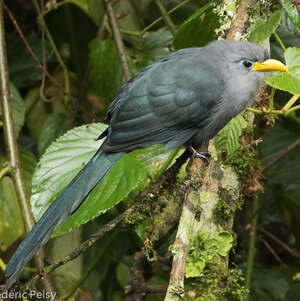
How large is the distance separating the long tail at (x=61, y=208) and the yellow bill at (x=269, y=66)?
2.39 ft

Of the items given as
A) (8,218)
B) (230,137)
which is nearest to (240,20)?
(230,137)

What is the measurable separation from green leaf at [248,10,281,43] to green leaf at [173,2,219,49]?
35 cm

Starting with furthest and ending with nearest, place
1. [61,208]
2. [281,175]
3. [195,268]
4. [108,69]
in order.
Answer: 1. [281,175]
2. [108,69]
3. [61,208]
4. [195,268]

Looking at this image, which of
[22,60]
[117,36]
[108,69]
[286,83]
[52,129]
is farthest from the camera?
[22,60]

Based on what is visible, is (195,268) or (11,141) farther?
(11,141)

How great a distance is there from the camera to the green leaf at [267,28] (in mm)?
1879

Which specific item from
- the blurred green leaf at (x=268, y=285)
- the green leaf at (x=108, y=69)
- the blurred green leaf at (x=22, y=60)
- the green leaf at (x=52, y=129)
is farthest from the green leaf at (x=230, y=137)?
the blurred green leaf at (x=22, y=60)

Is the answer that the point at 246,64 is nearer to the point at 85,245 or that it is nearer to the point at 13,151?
the point at 85,245

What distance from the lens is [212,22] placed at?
244 cm

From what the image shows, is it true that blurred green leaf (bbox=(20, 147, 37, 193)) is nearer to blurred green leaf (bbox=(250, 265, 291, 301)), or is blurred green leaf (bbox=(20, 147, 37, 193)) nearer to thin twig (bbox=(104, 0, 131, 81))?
thin twig (bbox=(104, 0, 131, 81))

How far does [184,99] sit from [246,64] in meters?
0.32

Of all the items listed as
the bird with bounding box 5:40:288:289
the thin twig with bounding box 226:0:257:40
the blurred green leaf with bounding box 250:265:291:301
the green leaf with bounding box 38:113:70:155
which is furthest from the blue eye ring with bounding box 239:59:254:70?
the blurred green leaf with bounding box 250:265:291:301

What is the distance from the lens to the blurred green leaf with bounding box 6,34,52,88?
353cm

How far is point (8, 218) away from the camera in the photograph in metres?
2.72
